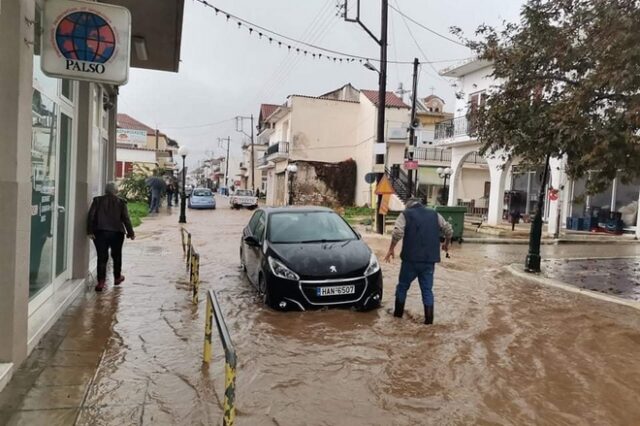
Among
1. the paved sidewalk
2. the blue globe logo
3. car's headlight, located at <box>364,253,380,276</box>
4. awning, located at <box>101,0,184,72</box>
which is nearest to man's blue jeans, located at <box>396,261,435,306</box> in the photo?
car's headlight, located at <box>364,253,380,276</box>

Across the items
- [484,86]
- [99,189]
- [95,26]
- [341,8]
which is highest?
[341,8]

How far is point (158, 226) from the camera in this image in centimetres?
2123

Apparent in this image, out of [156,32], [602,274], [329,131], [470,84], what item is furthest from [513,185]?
[156,32]

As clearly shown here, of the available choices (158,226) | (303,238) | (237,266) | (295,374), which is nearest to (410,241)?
(303,238)

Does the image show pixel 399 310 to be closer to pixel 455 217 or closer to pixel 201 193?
pixel 455 217

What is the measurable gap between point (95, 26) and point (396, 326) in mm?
4852

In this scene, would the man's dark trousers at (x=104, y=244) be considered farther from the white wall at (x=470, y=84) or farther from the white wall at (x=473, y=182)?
the white wall at (x=473, y=182)

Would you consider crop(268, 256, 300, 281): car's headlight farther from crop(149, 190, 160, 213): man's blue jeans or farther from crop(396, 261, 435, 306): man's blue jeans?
crop(149, 190, 160, 213): man's blue jeans

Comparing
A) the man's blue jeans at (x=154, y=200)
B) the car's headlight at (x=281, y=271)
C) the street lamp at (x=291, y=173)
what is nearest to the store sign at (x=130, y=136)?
the street lamp at (x=291, y=173)

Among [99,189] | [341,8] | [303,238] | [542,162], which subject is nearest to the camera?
[303,238]

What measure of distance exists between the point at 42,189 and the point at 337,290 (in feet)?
12.4

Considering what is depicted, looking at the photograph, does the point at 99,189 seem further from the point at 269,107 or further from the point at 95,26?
the point at 269,107

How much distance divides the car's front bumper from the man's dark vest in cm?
80

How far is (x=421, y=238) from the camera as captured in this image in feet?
22.2
